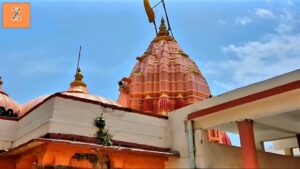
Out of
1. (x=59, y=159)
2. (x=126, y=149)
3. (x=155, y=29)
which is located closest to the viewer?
(x=59, y=159)

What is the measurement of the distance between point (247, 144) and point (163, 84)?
8694mm

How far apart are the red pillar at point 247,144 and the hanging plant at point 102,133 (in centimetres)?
382

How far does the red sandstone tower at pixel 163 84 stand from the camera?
1694 cm

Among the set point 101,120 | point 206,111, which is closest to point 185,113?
point 206,111

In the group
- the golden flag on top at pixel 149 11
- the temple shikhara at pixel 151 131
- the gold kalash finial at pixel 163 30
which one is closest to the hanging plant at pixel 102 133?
the temple shikhara at pixel 151 131

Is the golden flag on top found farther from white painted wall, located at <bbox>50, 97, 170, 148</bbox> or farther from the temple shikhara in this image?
white painted wall, located at <bbox>50, 97, 170, 148</bbox>

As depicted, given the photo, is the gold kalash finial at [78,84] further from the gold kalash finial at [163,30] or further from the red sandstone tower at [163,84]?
the gold kalash finial at [163,30]

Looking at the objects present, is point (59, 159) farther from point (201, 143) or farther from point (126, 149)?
point (201, 143)

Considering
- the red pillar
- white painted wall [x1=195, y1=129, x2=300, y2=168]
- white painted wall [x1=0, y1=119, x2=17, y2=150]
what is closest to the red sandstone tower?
white painted wall [x1=195, y1=129, x2=300, y2=168]

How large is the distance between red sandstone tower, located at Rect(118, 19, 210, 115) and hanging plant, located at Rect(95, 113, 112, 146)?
6.36m

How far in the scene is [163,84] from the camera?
57.4 ft

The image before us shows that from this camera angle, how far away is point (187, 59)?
19.7 m

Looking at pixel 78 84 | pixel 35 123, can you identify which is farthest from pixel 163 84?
pixel 35 123

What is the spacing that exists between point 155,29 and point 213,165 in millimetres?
14091
